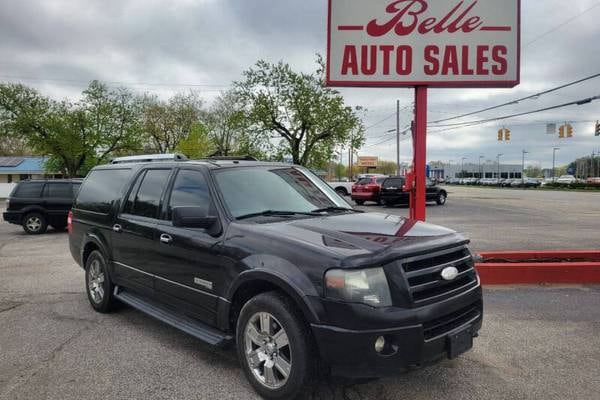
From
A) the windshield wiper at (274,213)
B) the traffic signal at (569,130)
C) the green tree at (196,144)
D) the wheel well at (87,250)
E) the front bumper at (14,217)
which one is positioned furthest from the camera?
the green tree at (196,144)

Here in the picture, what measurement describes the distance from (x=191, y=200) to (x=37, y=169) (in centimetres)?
6531

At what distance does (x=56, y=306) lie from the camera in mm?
5656

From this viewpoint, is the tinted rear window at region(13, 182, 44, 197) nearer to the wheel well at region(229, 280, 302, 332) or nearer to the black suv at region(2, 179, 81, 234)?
the black suv at region(2, 179, 81, 234)

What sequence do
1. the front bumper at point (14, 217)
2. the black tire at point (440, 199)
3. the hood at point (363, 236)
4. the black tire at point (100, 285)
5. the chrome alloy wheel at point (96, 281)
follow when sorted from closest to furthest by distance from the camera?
the hood at point (363, 236), the black tire at point (100, 285), the chrome alloy wheel at point (96, 281), the front bumper at point (14, 217), the black tire at point (440, 199)

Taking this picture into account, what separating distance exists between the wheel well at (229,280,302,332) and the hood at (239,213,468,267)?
1.21ft

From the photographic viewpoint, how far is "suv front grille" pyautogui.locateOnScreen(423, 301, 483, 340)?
9.57ft

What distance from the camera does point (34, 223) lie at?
1386 cm

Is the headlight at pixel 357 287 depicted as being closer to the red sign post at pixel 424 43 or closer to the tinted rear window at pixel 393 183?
the red sign post at pixel 424 43

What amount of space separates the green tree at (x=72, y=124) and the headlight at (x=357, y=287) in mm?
40075

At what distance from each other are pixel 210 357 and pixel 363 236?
1887 mm

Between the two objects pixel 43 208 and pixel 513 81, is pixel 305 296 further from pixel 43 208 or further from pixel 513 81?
pixel 43 208

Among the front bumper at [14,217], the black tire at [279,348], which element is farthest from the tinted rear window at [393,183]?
the black tire at [279,348]

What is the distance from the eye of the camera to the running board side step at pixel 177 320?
3554 millimetres

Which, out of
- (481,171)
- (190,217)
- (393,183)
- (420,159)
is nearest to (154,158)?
(190,217)
